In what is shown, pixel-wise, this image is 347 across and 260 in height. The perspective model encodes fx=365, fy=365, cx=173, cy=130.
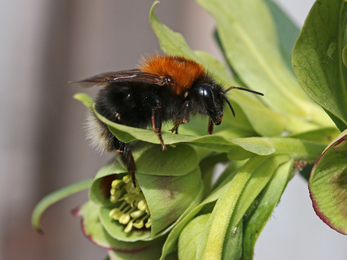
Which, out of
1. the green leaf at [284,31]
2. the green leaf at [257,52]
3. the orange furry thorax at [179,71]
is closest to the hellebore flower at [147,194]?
the orange furry thorax at [179,71]

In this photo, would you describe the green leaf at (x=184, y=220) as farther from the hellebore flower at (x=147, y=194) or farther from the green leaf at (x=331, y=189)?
the green leaf at (x=331, y=189)

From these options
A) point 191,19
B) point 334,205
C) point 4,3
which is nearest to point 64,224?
point 4,3

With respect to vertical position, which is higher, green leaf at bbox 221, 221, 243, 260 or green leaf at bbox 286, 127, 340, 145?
green leaf at bbox 286, 127, 340, 145

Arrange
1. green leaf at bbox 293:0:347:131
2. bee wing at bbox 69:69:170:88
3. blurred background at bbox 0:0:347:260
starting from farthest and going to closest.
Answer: blurred background at bbox 0:0:347:260
bee wing at bbox 69:69:170:88
green leaf at bbox 293:0:347:131

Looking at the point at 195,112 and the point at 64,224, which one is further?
the point at 64,224

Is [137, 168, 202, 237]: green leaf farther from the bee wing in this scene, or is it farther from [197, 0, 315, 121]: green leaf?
[197, 0, 315, 121]: green leaf

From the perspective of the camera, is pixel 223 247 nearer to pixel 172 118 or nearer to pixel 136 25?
pixel 172 118

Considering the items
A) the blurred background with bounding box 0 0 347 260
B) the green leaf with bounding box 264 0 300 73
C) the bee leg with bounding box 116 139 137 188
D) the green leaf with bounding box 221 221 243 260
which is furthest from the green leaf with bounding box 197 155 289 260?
the blurred background with bounding box 0 0 347 260
